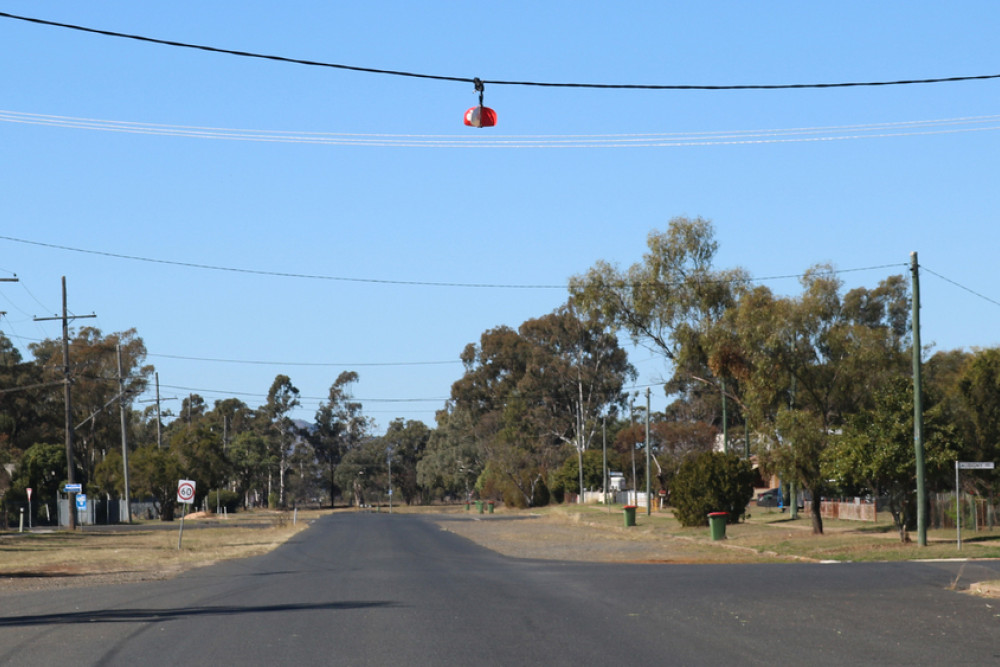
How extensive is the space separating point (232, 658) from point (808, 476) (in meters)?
28.1

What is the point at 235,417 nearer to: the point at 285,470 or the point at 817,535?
the point at 285,470

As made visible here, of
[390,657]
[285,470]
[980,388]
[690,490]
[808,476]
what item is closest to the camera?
[390,657]

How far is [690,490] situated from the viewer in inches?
1809

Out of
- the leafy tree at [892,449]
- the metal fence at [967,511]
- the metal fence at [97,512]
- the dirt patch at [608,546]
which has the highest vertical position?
the leafy tree at [892,449]

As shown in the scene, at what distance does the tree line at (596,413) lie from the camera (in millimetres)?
36844

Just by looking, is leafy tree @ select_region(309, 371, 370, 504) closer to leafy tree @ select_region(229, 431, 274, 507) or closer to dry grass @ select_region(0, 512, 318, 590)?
leafy tree @ select_region(229, 431, 274, 507)

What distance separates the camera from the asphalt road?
38.8ft


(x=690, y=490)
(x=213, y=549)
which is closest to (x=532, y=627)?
(x=213, y=549)

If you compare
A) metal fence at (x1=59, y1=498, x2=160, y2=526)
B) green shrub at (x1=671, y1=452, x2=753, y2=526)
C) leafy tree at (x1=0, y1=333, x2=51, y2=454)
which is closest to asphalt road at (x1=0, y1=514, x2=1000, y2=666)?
green shrub at (x1=671, y1=452, x2=753, y2=526)

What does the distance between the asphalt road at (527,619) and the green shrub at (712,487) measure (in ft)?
67.6

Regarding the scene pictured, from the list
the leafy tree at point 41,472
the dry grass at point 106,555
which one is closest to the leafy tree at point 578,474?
the leafy tree at point 41,472

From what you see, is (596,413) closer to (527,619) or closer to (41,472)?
(41,472)

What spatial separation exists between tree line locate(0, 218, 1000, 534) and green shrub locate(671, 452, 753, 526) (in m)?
2.83

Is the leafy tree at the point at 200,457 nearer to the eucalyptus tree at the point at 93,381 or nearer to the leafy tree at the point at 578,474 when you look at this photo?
the eucalyptus tree at the point at 93,381
